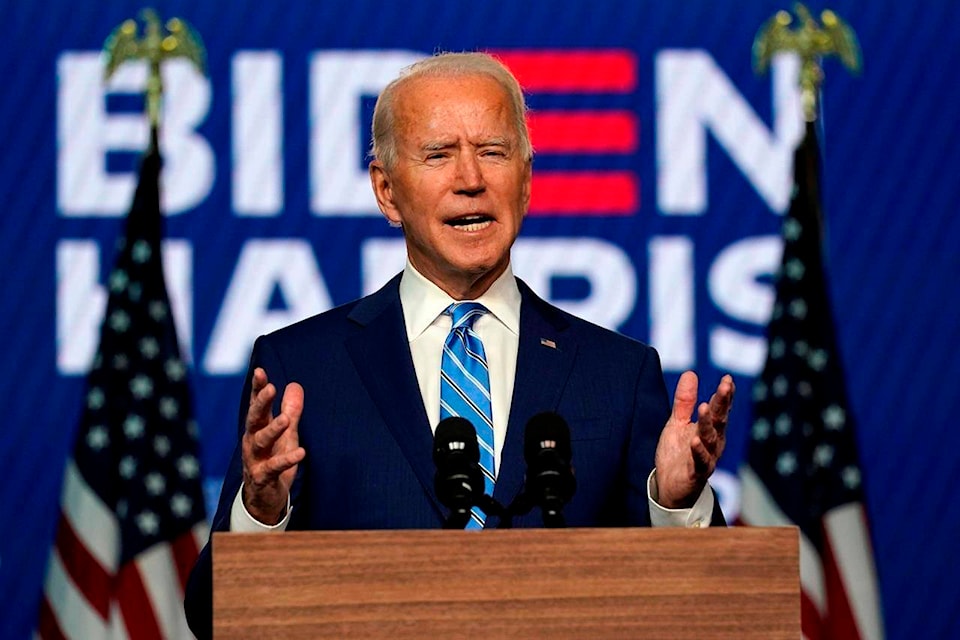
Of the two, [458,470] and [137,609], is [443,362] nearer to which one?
[458,470]

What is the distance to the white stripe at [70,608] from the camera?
4453 mm

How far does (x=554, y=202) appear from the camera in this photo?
4934 millimetres

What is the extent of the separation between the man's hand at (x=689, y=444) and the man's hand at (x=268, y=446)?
493 millimetres

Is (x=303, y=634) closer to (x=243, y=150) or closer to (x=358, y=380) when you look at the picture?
(x=358, y=380)

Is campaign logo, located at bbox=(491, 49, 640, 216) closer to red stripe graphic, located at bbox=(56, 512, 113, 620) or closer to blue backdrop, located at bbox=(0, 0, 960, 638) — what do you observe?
blue backdrop, located at bbox=(0, 0, 960, 638)

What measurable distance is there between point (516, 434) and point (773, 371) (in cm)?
244

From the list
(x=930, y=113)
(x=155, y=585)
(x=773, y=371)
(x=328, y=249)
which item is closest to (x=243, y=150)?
(x=328, y=249)

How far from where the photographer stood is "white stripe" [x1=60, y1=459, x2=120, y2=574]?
4.51m

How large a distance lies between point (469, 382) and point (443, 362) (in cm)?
6

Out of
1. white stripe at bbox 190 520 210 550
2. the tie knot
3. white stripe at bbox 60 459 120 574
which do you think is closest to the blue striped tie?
the tie knot

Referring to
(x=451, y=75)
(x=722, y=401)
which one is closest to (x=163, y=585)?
(x=451, y=75)

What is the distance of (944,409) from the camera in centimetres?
496

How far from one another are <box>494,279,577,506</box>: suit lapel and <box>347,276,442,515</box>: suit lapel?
4.5 inches

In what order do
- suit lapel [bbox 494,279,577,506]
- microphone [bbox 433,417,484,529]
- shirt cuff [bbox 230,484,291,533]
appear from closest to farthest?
1. microphone [bbox 433,417,484,529]
2. shirt cuff [bbox 230,484,291,533]
3. suit lapel [bbox 494,279,577,506]
